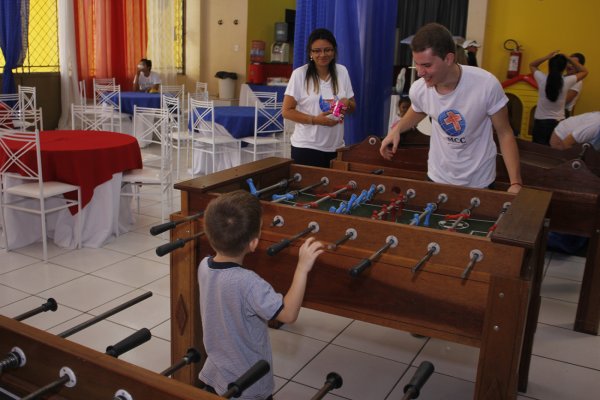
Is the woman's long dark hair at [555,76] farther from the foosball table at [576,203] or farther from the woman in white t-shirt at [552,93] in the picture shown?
the foosball table at [576,203]

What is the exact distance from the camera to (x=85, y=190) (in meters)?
4.01

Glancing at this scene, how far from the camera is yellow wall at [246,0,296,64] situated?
10641 millimetres

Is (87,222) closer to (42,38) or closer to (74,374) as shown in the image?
(74,374)

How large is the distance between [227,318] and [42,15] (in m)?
8.34

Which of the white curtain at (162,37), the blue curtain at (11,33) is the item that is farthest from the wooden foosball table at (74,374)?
the white curtain at (162,37)

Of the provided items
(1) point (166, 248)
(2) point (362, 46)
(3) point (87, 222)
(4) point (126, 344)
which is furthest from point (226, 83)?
(4) point (126, 344)

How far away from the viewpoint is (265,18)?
11.0 m

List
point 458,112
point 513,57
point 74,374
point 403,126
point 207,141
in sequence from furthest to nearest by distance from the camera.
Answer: point 513,57 → point 207,141 → point 403,126 → point 458,112 → point 74,374

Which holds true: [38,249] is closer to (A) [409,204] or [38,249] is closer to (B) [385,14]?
(A) [409,204]

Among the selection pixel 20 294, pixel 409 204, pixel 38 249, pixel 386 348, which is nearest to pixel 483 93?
pixel 409 204

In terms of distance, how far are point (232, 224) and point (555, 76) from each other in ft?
17.0

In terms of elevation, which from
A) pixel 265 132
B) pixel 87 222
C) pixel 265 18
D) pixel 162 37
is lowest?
pixel 87 222

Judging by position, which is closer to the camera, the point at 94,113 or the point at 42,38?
the point at 94,113

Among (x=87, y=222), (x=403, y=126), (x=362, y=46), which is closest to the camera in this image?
(x=403, y=126)
